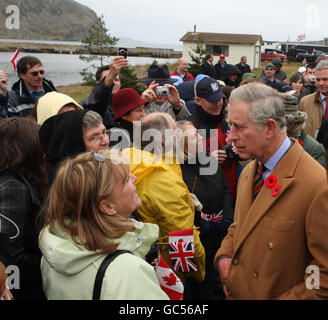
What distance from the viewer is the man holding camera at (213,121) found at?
3605 mm

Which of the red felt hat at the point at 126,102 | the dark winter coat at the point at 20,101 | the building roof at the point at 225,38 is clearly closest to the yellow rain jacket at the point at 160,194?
the red felt hat at the point at 126,102

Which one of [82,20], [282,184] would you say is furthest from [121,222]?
[82,20]

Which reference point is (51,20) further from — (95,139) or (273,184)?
(273,184)

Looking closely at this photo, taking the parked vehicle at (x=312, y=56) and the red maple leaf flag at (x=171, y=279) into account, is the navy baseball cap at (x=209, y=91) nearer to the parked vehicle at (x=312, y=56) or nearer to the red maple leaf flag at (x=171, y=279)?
the red maple leaf flag at (x=171, y=279)

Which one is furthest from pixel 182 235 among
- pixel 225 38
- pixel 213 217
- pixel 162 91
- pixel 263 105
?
pixel 225 38

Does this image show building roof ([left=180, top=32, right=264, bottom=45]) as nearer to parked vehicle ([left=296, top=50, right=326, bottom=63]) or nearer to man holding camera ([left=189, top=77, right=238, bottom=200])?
parked vehicle ([left=296, top=50, right=326, bottom=63])

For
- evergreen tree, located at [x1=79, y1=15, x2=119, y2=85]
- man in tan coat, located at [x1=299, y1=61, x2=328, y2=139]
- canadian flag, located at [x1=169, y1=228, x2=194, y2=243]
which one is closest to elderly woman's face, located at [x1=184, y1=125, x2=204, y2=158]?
canadian flag, located at [x1=169, y1=228, x2=194, y2=243]

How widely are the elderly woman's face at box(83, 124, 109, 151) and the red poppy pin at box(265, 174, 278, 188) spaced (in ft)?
4.52

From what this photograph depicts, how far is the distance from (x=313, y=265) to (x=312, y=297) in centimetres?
16

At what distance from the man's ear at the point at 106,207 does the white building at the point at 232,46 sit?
3865cm

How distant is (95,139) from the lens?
103 inches

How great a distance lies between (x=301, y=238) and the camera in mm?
1813

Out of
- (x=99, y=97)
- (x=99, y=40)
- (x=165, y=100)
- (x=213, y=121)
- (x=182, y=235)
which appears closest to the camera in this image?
(x=182, y=235)

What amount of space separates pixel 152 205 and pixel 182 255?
0.47m
